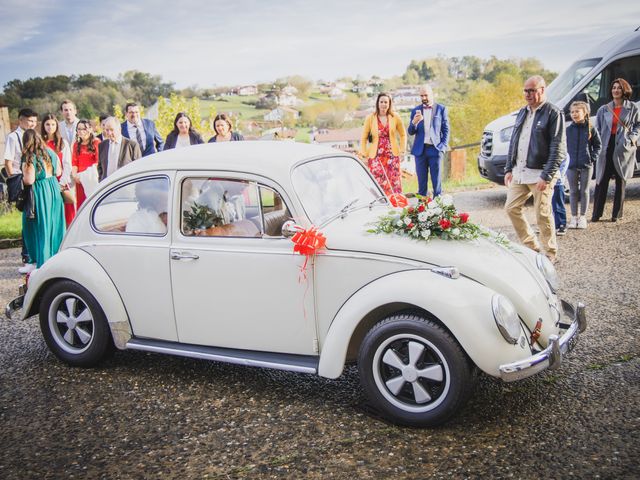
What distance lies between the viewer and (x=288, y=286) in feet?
12.2

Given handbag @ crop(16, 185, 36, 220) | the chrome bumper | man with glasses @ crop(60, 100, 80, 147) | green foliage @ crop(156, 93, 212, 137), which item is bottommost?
the chrome bumper

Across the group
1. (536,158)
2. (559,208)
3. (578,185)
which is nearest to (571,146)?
(578,185)

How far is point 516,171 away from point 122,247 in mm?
4502

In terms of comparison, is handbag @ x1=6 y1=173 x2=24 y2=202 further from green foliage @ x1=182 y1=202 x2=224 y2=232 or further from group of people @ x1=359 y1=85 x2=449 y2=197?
group of people @ x1=359 y1=85 x2=449 y2=197

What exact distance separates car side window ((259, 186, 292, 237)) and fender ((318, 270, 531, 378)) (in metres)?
0.78

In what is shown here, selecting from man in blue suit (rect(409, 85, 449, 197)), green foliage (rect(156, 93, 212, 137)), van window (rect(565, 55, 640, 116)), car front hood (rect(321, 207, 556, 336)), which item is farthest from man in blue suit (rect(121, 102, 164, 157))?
green foliage (rect(156, 93, 212, 137))

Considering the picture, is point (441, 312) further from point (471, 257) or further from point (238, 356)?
point (238, 356)

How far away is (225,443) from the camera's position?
11.1 feet

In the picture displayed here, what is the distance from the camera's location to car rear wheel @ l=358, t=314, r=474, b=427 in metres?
3.25

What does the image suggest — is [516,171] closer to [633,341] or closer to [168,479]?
[633,341]

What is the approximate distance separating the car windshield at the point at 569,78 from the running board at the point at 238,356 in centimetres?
882

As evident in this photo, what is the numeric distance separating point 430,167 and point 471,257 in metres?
6.11

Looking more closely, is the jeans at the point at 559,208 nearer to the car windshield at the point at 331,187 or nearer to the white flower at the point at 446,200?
the car windshield at the point at 331,187

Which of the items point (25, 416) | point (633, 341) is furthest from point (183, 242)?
point (633, 341)
